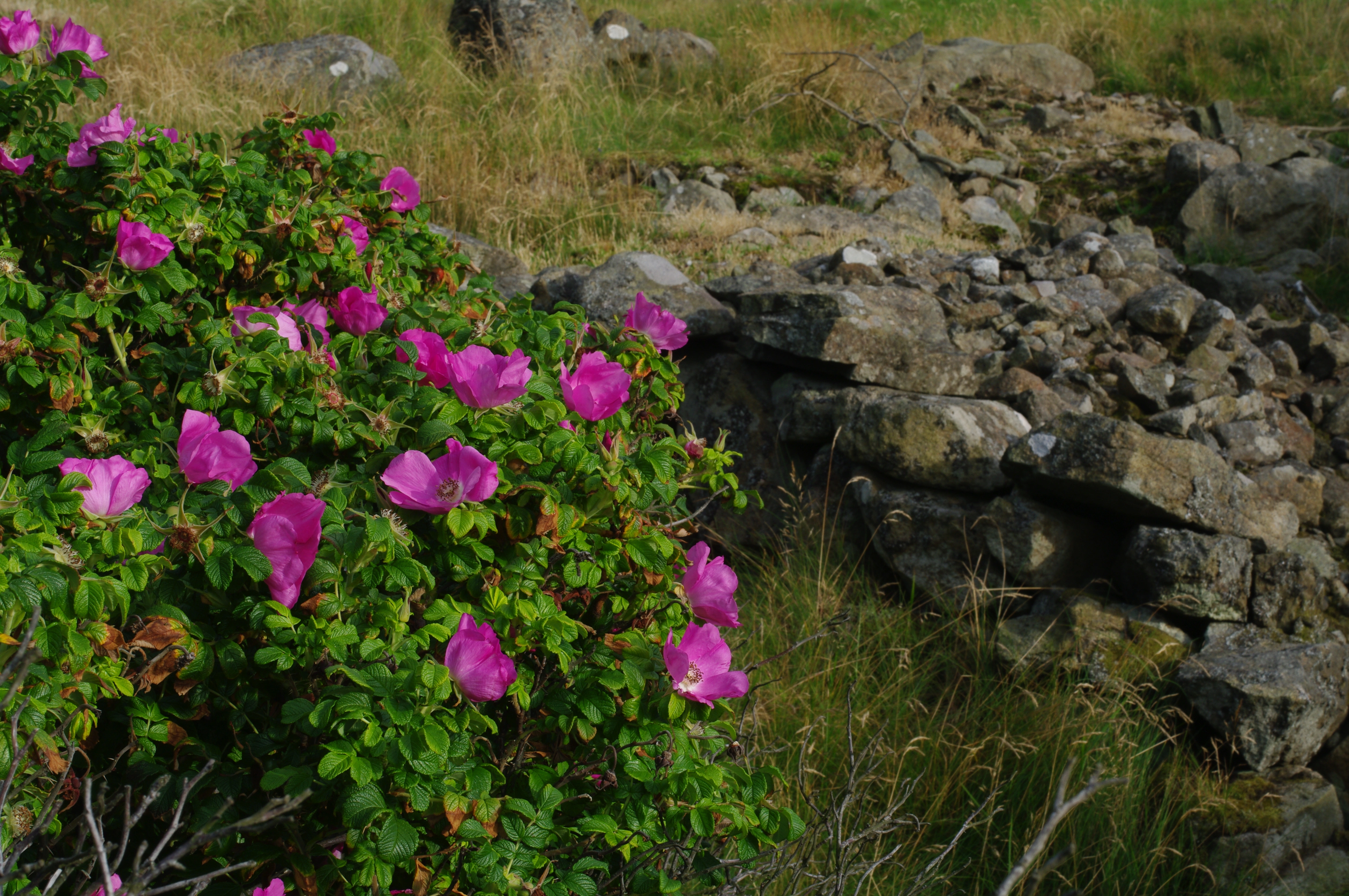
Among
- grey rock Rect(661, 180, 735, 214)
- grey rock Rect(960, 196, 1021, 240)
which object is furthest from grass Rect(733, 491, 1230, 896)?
grey rock Rect(960, 196, 1021, 240)

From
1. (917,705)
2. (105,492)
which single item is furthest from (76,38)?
(917,705)

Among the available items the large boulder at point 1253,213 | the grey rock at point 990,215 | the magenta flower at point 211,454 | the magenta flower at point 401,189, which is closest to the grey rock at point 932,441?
the magenta flower at point 401,189

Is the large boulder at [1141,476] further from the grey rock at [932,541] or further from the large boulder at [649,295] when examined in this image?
the large boulder at [649,295]

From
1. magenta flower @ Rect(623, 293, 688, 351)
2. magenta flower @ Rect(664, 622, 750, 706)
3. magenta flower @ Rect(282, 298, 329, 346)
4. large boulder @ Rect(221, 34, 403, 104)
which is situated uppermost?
magenta flower @ Rect(282, 298, 329, 346)

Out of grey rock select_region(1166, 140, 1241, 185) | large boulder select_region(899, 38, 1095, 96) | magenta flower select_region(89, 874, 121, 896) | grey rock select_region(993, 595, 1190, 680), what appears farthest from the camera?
large boulder select_region(899, 38, 1095, 96)

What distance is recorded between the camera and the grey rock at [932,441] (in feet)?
9.57

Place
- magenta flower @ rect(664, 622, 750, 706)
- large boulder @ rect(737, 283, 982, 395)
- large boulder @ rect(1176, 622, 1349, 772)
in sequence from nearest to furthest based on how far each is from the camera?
1. magenta flower @ rect(664, 622, 750, 706)
2. large boulder @ rect(1176, 622, 1349, 772)
3. large boulder @ rect(737, 283, 982, 395)

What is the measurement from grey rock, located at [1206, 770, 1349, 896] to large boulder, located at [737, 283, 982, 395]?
4.86 ft

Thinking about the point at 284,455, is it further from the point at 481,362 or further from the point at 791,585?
the point at 791,585

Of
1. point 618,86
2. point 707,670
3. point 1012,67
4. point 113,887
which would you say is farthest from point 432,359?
point 1012,67

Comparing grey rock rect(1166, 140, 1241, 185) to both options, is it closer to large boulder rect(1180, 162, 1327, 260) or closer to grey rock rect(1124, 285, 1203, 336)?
large boulder rect(1180, 162, 1327, 260)

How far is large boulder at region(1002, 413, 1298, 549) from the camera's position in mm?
2543

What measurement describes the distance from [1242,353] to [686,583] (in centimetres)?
296

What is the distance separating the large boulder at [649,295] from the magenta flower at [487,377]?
2.07 metres
